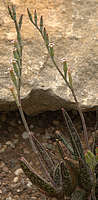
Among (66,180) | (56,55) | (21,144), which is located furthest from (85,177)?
(56,55)

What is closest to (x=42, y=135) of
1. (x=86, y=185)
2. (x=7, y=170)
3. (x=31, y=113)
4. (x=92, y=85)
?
(x=31, y=113)

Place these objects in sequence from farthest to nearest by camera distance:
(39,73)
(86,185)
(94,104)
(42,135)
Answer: (42,135), (39,73), (94,104), (86,185)

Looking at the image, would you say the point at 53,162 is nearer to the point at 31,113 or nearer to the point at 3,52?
the point at 31,113

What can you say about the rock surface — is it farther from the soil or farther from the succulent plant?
the succulent plant

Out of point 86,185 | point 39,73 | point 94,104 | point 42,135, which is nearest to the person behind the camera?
Result: point 86,185

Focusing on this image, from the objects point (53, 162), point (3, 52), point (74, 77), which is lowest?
point (53, 162)

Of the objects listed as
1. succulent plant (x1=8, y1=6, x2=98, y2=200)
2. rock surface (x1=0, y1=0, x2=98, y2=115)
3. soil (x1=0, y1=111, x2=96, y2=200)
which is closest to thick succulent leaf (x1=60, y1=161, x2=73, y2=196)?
succulent plant (x1=8, y1=6, x2=98, y2=200)

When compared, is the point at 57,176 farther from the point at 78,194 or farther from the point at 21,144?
the point at 21,144
